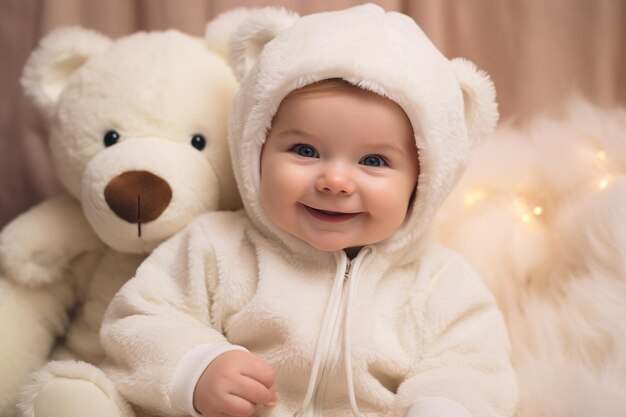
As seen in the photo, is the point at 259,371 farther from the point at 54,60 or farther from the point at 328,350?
the point at 54,60

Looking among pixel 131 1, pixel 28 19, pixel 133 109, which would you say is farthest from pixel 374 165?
pixel 28 19

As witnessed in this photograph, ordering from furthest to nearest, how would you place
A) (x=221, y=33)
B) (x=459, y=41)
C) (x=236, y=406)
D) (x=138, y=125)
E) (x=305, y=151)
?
1. (x=459, y=41)
2. (x=221, y=33)
3. (x=138, y=125)
4. (x=305, y=151)
5. (x=236, y=406)

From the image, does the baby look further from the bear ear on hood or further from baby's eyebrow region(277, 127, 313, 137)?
the bear ear on hood

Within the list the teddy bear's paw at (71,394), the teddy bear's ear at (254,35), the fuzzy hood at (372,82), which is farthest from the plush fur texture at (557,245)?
the teddy bear's paw at (71,394)

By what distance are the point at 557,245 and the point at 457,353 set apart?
0.31 m

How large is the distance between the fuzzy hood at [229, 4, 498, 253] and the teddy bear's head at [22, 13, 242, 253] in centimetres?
11

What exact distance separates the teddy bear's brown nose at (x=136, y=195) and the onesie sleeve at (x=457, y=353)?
0.42 meters

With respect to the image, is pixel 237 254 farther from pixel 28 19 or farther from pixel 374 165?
pixel 28 19

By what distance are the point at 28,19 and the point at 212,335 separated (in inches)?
36.7

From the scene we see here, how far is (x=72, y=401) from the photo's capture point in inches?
33.8

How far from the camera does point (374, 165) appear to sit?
3.04 feet

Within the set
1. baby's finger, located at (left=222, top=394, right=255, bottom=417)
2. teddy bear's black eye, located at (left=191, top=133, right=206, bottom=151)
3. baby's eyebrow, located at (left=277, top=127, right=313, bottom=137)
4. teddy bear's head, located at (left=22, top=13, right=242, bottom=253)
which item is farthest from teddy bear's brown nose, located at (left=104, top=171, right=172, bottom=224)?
baby's finger, located at (left=222, top=394, right=255, bottom=417)

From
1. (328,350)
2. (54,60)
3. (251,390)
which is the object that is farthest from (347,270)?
(54,60)

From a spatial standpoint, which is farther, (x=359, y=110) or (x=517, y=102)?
(x=517, y=102)
